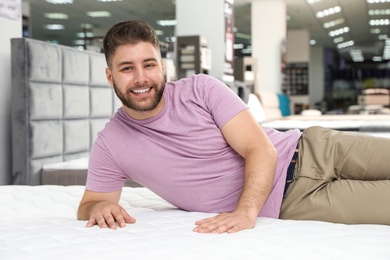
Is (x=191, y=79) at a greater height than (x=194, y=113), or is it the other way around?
(x=191, y=79)

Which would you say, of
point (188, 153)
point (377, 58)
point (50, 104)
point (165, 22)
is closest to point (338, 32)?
point (165, 22)

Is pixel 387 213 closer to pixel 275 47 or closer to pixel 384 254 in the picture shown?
pixel 384 254

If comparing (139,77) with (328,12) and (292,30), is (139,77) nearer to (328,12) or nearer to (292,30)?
(328,12)

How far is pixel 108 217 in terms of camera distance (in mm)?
1581

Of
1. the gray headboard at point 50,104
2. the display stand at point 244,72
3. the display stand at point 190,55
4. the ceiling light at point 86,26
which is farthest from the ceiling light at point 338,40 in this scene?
the gray headboard at point 50,104

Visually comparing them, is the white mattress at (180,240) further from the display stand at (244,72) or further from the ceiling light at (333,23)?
the ceiling light at (333,23)

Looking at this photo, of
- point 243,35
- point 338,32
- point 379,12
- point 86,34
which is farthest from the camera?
point 243,35

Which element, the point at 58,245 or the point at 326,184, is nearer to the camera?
the point at 58,245

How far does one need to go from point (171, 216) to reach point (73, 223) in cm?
32

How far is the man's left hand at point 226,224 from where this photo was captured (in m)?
1.44

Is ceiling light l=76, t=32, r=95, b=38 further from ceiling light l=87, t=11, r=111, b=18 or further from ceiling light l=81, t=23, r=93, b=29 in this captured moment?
ceiling light l=87, t=11, r=111, b=18

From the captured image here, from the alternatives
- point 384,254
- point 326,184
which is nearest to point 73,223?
point 326,184

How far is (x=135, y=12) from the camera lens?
44.9 ft

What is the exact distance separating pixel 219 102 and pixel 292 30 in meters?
15.8
